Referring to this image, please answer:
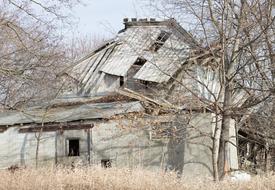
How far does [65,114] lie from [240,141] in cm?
1108

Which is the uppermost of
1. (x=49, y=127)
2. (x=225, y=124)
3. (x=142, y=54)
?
(x=142, y=54)

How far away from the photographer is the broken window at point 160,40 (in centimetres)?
2272

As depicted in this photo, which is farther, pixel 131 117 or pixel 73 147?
pixel 73 147

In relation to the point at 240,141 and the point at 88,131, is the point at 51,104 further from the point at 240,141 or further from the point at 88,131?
the point at 240,141

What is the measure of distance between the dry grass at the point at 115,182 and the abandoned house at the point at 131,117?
7877 millimetres

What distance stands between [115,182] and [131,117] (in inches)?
412

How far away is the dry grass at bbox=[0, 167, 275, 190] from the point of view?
11781 millimetres

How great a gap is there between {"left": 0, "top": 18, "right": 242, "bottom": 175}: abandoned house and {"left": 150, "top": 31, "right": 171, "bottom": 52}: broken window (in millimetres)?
65

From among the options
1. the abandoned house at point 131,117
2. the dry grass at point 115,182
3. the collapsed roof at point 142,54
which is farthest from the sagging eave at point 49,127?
the dry grass at point 115,182

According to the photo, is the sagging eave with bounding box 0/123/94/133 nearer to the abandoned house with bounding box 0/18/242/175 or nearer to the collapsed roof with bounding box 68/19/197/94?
the abandoned house with bounding box 0/18/242/175

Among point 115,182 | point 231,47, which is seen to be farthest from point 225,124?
point 115,182

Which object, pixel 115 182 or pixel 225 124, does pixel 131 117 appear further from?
pixel 115 182

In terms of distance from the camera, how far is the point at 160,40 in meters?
25.0

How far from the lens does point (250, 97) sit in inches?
835
